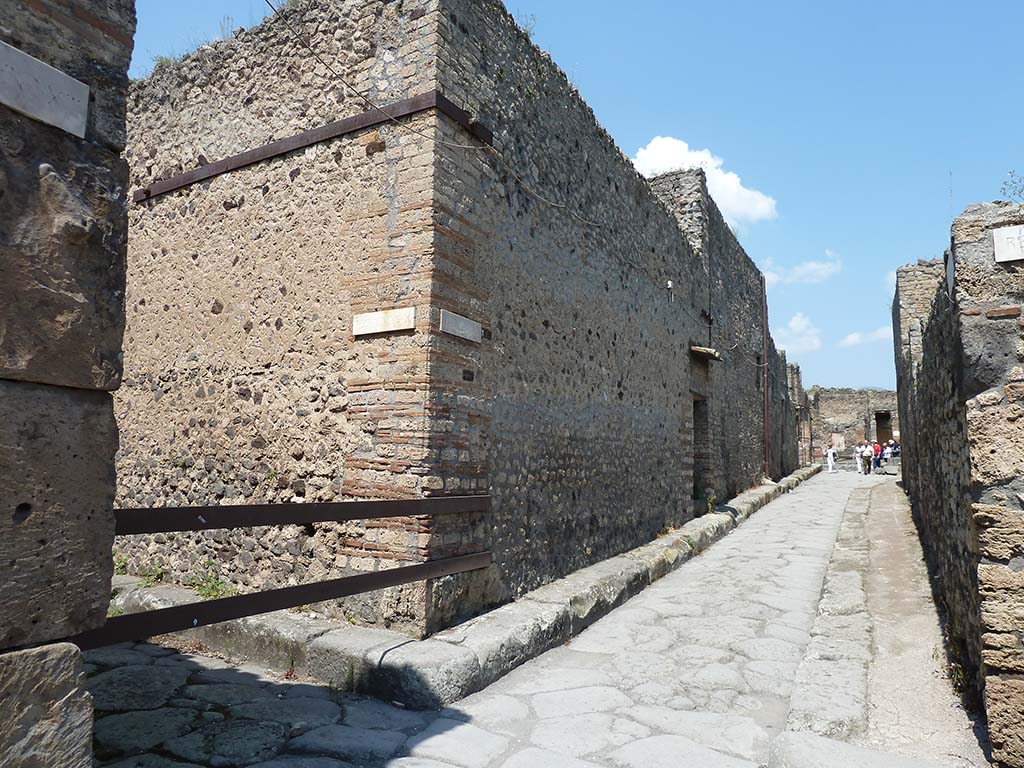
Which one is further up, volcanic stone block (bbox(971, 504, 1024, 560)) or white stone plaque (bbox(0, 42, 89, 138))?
white stone plaque (bbox(0, 42, 89, 138))

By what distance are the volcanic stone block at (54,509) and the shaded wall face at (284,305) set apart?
225cm

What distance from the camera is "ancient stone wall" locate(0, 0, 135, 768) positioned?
1.65m

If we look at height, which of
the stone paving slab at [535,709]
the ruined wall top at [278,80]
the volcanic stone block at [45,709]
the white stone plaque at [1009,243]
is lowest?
the stone paving slab at [535,709]

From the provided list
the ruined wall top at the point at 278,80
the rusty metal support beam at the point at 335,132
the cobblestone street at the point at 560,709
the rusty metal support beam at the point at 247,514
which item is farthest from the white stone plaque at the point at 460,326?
the cobblestone street at the point at 560,709

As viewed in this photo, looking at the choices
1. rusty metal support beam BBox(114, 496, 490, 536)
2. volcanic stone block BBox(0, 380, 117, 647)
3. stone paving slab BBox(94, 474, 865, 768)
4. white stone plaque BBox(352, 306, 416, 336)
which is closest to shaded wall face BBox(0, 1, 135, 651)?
volcanic stone block BBox(0, 380, 117, 647)

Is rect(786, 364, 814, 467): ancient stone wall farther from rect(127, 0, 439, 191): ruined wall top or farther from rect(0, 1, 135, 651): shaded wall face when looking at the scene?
rect(0, 1, 135, 651): shaded wall face

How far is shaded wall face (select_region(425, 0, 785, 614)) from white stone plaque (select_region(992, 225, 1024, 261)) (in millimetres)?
2791

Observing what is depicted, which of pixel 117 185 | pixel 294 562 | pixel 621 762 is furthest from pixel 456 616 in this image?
pixel 117 185

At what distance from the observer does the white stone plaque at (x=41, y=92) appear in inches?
66.1

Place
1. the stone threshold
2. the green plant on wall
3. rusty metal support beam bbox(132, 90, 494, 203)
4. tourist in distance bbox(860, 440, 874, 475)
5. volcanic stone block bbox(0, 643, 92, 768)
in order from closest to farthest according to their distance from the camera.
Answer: volcanic stone block bbox(0, 643, 92, 768) < the stone threshold < rusty metal support beam bbox(132, 90, 494, 203) < the green plant on wall < tourist in distance bbox(860, 440, 874, 475)

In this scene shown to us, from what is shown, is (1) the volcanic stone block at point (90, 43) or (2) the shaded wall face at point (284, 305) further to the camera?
(2) the shaded wall face at point (284, 305)

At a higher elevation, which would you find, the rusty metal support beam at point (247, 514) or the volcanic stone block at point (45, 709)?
the rusty metal support beam at point (247, 514)

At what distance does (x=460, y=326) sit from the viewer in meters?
4.36

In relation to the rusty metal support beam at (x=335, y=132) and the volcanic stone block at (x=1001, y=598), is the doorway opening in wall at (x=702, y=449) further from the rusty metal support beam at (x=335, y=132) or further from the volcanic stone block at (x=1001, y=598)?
the volcanic stone block at (x=1001, y=598)
